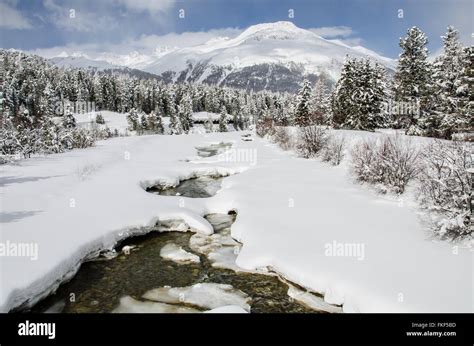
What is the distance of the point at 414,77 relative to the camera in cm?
3881

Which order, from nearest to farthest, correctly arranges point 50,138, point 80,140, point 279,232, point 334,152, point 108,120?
point 279,232, point 334,152, point 50,138, point 80,140, point 108,120

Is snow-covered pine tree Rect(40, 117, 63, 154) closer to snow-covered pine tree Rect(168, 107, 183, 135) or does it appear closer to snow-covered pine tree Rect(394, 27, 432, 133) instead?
snow-covered pine tree Rect(394, 27, 432, 133)

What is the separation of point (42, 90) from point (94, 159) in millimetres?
101643

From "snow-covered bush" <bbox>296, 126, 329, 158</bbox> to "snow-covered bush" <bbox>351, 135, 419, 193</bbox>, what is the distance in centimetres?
885

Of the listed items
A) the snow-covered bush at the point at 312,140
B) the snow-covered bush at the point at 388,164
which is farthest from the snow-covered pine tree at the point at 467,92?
the snow-covered bush at the point at 388,164

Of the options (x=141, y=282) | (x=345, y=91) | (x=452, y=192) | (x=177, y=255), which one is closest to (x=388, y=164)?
(x=452, y=192)

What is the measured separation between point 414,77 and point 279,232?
36305mm

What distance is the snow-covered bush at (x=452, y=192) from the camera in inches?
332

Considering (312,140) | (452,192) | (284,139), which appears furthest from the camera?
(284,139)

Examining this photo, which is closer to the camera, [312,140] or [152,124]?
[312,140]

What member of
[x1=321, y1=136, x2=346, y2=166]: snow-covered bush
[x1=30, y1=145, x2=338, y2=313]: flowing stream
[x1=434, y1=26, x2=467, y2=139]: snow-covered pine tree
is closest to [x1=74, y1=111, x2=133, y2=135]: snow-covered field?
[x1=434, y1=26, x2=467, y2=139]: snow-covered pine tree

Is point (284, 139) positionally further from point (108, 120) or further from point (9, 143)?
point (108, 120)

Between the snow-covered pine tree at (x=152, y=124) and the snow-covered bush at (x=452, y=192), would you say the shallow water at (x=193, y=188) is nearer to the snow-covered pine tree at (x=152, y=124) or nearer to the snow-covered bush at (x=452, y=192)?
the snow-covered bush at (x=452, y=192)

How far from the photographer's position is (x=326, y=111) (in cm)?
6178
